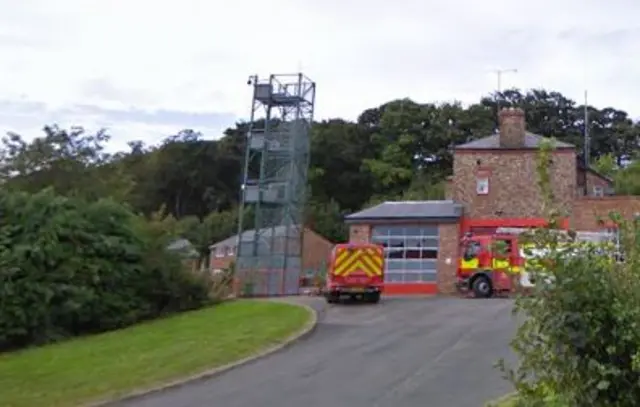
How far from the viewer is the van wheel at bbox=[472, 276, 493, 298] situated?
35.8 meters

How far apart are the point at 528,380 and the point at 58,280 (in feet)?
60.9

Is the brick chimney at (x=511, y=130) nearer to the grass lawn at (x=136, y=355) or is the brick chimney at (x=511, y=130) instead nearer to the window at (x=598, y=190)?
the window at (x=598, y=190)

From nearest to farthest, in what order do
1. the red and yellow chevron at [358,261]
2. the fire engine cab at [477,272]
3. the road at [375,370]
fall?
the road at [375,370]
the red and yellow chevron at [358,261]
the fire engine cab at [477,272]

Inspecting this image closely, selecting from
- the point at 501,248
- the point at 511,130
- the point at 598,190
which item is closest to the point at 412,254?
the point at 511,130

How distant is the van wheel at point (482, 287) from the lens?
1409 inches

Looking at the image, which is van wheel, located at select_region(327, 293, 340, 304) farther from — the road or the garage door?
the garage door

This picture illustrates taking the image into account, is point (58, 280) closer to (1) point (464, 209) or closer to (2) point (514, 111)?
(1) point (464, 209)

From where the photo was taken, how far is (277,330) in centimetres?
2080

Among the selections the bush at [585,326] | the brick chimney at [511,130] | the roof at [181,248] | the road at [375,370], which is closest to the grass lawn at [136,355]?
the road at [375,370]

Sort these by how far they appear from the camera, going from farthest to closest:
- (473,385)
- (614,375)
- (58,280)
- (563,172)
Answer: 1. (563,172)
2. (58,280)
3. (473,385)
4. (614,375)

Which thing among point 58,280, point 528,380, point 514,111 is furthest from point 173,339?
point 514,111

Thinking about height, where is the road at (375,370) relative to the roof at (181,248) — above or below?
below

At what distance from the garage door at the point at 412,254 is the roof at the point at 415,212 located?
0.55 meters

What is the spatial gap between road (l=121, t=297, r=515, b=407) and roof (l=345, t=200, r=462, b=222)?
2001 centimetres
